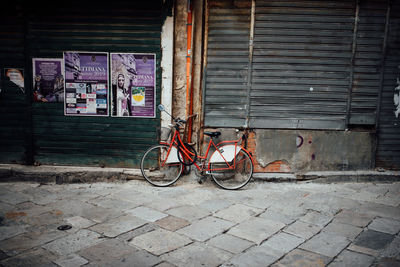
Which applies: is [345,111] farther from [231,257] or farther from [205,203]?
[231,257]

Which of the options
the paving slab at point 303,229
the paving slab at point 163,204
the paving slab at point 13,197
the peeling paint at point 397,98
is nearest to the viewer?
the paving slab at point 303,229

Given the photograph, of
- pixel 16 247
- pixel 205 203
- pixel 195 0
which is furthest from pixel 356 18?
pixel 16 247

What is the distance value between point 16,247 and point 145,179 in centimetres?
282

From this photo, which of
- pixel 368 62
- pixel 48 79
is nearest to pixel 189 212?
pixel 48 79

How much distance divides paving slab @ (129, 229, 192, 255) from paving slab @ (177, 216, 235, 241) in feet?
0.48

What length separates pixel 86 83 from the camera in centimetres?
654

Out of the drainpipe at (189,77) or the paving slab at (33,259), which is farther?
the drainpipe at (189,77)

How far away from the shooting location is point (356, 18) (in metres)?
6.25

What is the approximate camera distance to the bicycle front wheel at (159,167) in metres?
6.26

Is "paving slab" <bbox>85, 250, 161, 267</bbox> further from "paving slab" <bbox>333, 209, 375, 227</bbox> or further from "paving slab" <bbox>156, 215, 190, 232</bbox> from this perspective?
"paving slab" <bbox>333, 209, 375, 227</bbox>

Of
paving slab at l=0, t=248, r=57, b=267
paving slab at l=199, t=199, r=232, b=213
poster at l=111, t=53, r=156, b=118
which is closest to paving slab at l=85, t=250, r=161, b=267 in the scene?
paving slab at l=0, t=248, r=57, b=267

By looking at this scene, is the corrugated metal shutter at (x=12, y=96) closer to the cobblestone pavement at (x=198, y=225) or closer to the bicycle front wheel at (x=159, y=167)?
the cobblestone pavement at (x=198, y=225)

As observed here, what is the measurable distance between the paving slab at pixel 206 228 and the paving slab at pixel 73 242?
1.16m

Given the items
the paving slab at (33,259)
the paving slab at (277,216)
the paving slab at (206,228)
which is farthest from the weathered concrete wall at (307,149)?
the paving slab at (33,259)
